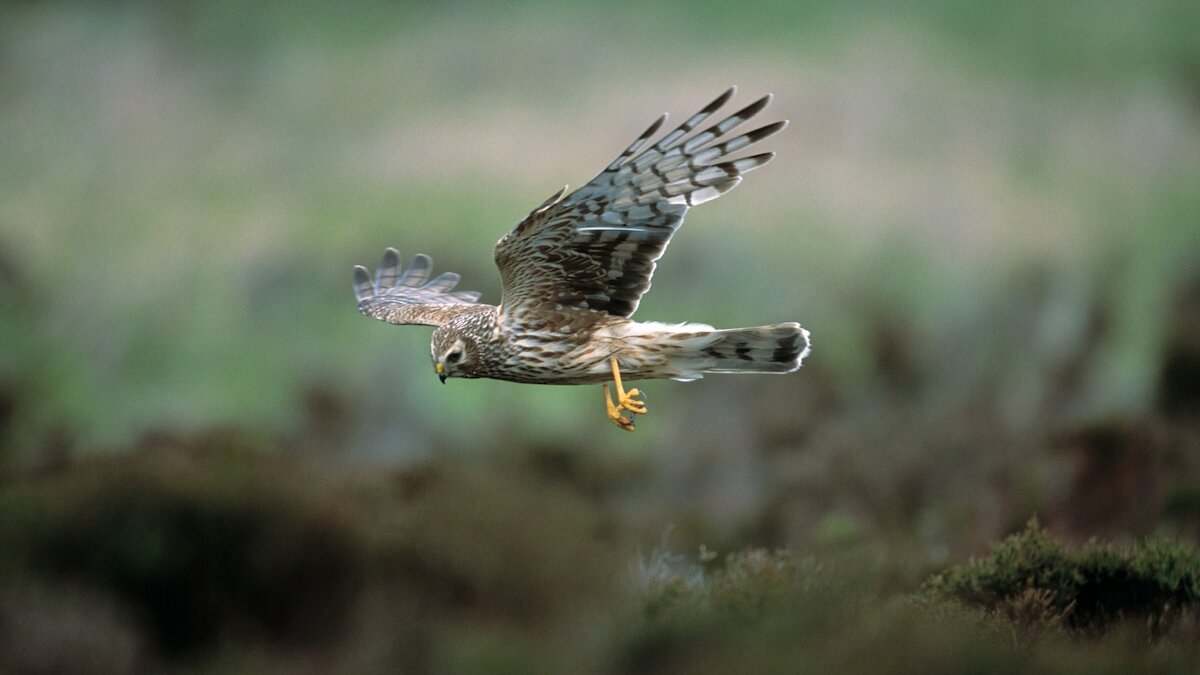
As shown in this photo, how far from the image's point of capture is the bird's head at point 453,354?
4.30 meters

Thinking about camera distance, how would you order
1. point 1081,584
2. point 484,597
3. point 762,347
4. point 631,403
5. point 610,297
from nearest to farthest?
point 631,403, point 484,597, point 762,347, point 610,297, point 1081,584

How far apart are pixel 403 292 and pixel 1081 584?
9.85 ft

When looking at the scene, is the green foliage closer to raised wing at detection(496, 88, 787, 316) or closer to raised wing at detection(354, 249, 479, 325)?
raised wing at detection(496, 88, 787, 316)

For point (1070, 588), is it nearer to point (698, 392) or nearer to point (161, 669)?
point (161, 669)

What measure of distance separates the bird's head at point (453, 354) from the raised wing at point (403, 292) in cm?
79

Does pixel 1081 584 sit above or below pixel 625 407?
below

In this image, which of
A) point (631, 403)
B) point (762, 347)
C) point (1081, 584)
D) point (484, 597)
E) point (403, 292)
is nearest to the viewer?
point (631, 403)

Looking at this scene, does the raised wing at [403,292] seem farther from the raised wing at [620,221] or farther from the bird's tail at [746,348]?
the bird's tail at [746,348]

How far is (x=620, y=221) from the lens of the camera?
13.8 feet

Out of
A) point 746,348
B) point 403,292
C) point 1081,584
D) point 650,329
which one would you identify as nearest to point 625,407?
point 650,329

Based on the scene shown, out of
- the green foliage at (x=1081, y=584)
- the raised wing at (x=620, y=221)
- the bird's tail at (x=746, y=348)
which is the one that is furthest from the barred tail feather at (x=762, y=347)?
the green foliage at (x=1081, y=584)

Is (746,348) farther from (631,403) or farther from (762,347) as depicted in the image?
(631,403)

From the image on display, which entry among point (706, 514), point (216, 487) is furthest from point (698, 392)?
point (216, 487)

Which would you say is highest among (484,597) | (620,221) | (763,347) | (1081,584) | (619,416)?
(620,221)
